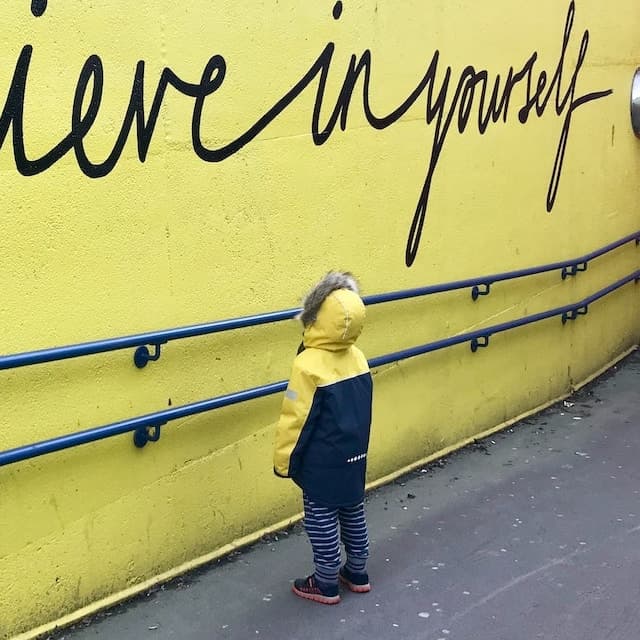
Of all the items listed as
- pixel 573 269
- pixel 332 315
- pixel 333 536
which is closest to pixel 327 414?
pixel 332 315

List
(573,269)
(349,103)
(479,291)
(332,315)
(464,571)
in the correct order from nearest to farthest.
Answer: (332,315) < (464,571) < (349,103) < (479,291) < (573,269)

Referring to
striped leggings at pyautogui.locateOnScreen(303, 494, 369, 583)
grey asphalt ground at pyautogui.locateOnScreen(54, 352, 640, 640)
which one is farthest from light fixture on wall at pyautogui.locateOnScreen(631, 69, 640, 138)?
striped leggings at pyautogui.locateOnScreen(303, 494, 369, 583)

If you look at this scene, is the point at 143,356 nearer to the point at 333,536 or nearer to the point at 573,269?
the point at 333,536

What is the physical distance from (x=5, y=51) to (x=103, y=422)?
4.49 ft

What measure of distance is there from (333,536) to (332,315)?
91 cm

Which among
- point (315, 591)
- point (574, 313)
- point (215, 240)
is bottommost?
point (315, 591)

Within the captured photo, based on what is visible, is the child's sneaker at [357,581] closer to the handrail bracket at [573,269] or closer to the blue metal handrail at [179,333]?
the blue metal handrail at [179,333]

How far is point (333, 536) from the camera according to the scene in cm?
362

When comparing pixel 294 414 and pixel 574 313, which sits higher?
pixel 294 414

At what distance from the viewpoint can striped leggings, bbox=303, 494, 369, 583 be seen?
3602 millimetres

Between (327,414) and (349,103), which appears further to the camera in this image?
(349,103)

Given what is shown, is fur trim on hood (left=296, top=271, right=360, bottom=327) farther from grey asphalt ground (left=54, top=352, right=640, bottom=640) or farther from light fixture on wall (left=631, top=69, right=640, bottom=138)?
light fixture on wall (left=631, top=69, right=640, bottom=138)

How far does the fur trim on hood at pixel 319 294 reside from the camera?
346cm

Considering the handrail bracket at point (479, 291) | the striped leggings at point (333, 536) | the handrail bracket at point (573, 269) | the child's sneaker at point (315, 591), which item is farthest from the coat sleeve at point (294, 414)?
the handrail bracket at point (573, 269)
